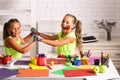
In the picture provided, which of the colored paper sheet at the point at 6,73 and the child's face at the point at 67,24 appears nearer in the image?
the colored paper sheet at the point at 6,73

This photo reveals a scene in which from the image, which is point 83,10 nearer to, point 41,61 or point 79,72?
point 41,61

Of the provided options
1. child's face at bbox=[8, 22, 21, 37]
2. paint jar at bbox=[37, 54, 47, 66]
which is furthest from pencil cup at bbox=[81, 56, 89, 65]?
child's face at bbox=[8, 22, 21, 37]

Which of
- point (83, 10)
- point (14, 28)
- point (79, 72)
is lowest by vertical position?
point (79, 72)

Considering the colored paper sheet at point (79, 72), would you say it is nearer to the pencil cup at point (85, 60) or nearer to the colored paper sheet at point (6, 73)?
the pencil cup at point (85, 60)

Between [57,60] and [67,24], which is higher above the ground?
[67,24]

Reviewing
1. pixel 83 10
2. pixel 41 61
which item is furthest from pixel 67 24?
pixel 83 10

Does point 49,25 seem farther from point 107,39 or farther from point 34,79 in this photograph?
point 34,79

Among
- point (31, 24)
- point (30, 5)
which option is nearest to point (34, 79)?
point (31, 24)

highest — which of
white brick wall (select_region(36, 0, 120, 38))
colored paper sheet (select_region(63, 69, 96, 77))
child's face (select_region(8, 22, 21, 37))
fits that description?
white brick wall (select_region(36, 0, 120, 38))

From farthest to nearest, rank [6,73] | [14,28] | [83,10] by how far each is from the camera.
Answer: [83,10] < [14,28] < [6,73]

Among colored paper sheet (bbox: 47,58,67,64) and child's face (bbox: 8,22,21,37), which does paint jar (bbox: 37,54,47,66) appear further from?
child's face (bbox: 8,22,21,37)

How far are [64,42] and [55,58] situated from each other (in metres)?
0.32

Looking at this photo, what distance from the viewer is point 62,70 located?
2525 mm

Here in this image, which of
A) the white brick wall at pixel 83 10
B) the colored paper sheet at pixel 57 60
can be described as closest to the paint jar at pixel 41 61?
the colored paper sheet at pixel 57 60
